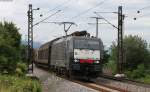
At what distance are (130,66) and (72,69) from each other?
2717 centimetres

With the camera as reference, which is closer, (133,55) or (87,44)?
(87,44)

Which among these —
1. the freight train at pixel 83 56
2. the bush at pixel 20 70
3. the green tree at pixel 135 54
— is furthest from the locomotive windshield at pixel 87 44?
the green tree at pixel 135 54

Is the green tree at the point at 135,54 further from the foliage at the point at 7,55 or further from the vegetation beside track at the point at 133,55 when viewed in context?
the foliage at the point at 7,55

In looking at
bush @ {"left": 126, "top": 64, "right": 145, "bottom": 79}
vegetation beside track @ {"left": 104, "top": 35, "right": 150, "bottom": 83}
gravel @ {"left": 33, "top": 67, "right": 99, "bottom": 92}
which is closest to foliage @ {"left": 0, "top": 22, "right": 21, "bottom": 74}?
gravel @ {"left": 33, "top": 67, "right": 99, "bottom": 92}

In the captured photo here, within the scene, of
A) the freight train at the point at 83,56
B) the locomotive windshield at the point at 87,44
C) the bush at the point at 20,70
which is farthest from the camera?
the bush at the point at 20,70

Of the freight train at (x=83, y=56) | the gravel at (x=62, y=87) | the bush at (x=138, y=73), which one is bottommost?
the gravel at (x=62, y=87)

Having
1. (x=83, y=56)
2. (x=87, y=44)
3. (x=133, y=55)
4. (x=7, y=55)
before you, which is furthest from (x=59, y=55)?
(x=133, y=55)

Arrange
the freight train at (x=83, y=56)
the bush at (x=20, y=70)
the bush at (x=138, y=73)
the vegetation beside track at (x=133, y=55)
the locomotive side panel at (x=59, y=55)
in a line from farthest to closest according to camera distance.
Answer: the vegetation beside track at (x=133, y=55)
the bush at (x=138, y=73)
the locomotive side panel at (x=59, y=55)
the bush at (x=20, y=70)
the freight train at (x=83, y=56)

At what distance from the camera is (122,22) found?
4722 centimetres

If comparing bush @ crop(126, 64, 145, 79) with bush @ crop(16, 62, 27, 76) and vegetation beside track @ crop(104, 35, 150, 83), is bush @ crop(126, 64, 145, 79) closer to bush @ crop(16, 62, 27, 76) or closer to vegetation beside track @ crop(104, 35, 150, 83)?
vegetation beside track @ crop(104, 35, 150, 83)

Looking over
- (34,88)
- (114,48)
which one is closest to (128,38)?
(114,48)

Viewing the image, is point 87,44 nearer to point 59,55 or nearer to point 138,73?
point 59,55

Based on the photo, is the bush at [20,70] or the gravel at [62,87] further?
the bush at [20,70]

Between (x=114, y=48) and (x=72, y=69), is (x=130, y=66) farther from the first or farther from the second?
(x=72, y=69)
